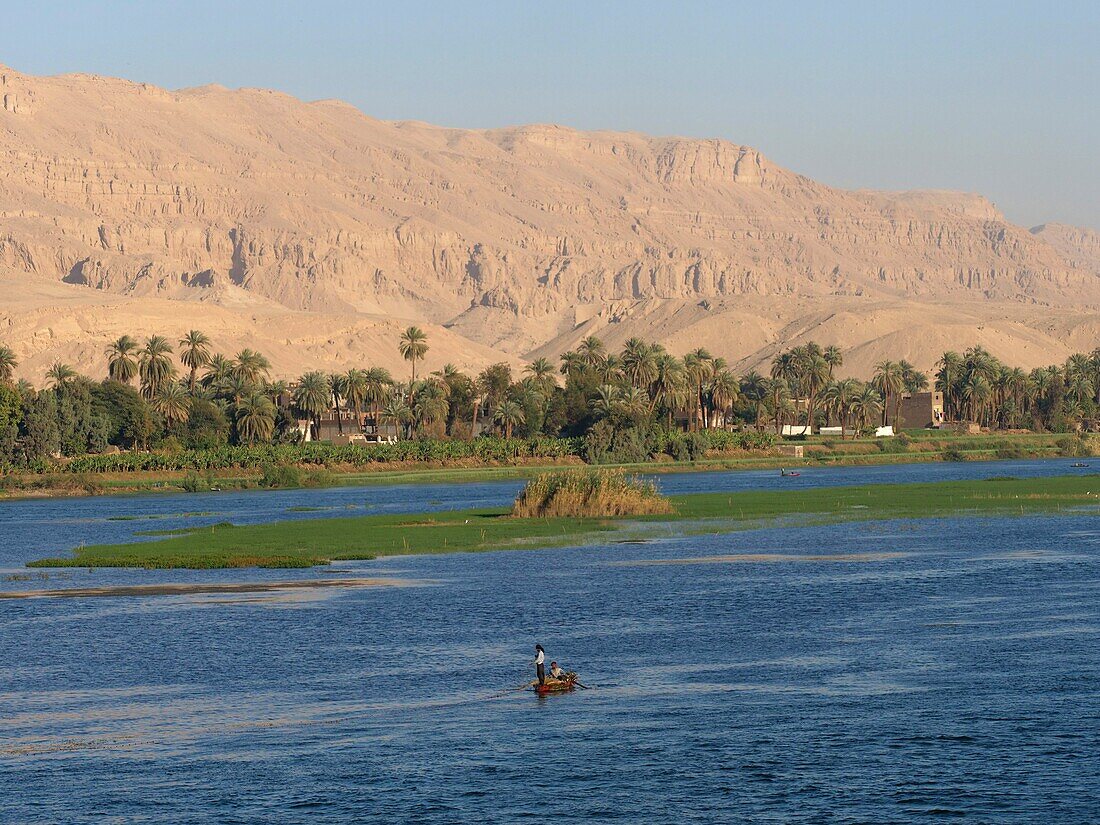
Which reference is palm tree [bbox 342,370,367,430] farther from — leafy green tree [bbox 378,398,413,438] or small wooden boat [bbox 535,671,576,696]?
small wooden boat [bbox 535,671,576,696]

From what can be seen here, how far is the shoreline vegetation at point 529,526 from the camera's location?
73.7 m

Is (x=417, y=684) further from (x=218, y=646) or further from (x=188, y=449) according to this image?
(x=188, y=449)

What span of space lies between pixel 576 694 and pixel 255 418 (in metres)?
129

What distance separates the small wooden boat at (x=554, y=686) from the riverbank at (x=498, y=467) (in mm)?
102905

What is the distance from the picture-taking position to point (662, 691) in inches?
1578

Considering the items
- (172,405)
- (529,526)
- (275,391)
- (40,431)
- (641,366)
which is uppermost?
(641,366)

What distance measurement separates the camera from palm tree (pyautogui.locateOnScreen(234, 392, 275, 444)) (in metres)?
166

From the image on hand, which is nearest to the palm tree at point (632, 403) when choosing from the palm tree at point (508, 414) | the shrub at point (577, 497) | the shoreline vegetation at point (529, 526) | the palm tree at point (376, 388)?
the palm tree at point (508, 414)

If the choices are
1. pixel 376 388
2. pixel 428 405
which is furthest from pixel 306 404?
pixel 428 405

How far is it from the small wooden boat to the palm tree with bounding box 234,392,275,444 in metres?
129

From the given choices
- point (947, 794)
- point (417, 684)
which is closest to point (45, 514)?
point (417, 684)

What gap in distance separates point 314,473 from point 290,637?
100806 mm

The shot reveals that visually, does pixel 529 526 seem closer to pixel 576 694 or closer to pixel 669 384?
pixel 576 694

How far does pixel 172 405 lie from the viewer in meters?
164
